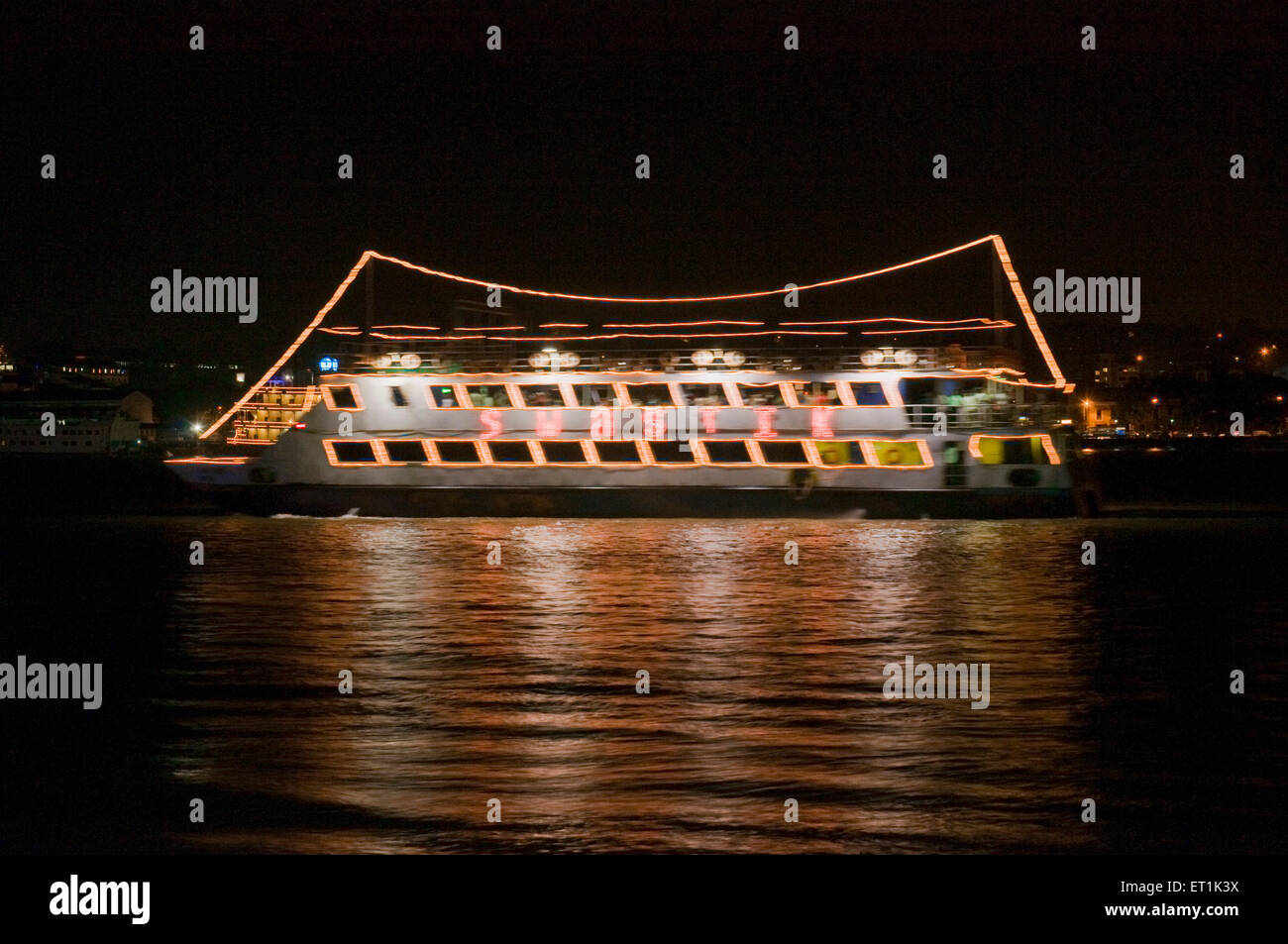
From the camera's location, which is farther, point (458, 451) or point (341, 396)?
point (341, 396)

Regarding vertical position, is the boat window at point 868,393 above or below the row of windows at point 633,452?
above

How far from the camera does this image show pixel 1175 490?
64.1 metres

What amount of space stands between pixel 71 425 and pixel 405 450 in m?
126

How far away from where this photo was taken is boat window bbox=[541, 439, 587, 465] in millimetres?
37844

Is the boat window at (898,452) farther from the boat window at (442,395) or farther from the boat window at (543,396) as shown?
the boat window at (442,395)

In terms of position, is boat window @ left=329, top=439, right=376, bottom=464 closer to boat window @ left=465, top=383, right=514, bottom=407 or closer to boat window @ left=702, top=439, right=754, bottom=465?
boat window @ left=465, top=383, right=514, bottom=407

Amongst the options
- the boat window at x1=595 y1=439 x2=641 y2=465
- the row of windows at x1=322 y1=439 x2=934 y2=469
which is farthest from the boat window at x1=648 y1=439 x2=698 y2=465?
the boat window at x1=595 y1=439 x2=641 y2=465

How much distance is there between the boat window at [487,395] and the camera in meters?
38.7

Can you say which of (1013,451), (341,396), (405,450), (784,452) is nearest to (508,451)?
(405,450)

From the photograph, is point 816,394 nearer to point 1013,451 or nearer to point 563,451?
point 1013,451

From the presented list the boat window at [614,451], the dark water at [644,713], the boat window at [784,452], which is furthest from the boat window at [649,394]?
the dark water at [644,713]

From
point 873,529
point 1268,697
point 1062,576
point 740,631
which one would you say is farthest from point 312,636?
point 873,529

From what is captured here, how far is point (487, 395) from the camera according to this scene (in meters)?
38.8

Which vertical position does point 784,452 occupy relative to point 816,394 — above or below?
below
